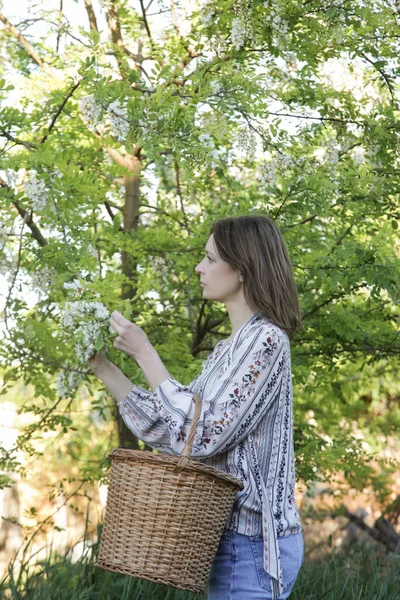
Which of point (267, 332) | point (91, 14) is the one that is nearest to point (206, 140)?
point (267, 332)

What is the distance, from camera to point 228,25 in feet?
11.3

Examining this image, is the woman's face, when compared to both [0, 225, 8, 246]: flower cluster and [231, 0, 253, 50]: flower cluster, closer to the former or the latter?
[0, 225, 8, 246]: flower cluster

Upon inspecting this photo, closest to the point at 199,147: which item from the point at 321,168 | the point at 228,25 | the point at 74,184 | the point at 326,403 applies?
the point at 74,184

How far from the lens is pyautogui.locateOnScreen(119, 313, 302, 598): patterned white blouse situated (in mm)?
1598

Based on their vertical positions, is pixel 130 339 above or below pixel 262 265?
below

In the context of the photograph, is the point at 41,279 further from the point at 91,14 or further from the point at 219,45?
the point at 91,14

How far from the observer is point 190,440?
5.11ft

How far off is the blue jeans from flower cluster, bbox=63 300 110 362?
0.54m

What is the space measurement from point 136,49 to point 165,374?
330 centimetres

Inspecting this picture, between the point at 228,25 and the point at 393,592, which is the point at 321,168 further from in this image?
the point at 393,592

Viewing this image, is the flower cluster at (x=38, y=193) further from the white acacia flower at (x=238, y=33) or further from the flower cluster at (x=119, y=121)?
the white acacia flower at (x=238, y=33)

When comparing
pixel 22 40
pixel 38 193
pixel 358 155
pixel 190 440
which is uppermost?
pixel 22 40

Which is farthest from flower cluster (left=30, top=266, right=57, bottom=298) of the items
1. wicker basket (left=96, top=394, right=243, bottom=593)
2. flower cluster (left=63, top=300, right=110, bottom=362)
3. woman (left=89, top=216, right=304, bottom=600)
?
wicker basket (left=96, top=394, right=243, bottom=593)

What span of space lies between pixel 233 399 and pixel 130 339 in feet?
1.00
